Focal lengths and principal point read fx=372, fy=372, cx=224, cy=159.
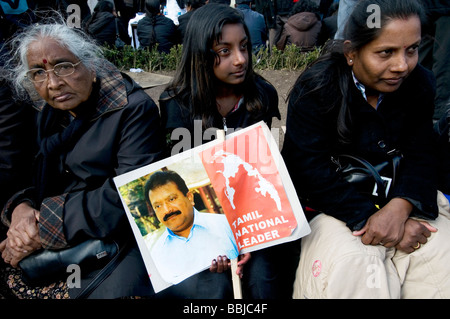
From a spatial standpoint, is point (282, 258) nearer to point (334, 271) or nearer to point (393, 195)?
point (334, 271)

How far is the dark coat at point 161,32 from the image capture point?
5.93 m

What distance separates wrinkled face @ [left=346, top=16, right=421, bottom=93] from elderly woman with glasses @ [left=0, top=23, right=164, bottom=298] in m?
1.13

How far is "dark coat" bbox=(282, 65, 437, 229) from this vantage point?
189 centimetres

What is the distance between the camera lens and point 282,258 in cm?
206

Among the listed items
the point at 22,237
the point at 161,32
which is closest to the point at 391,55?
the point at 22,237

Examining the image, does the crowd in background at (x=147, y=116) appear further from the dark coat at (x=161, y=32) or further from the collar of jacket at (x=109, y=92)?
the dark coat at (x=161, y=32)

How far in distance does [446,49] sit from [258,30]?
305 centimetres

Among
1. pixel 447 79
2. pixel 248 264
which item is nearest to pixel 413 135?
pixel 248 264

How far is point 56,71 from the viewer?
1878 mm

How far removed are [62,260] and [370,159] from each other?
5.49 ft

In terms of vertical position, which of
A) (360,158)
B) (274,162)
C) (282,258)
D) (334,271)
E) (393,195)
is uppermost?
(274,162)

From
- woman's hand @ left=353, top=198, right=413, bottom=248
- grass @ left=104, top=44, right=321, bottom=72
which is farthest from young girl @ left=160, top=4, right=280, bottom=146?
grass @ left=104, top=44, right=321, bottom=72

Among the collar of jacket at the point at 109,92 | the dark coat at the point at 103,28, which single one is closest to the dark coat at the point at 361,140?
the collar of jacket at the point at 109,92
